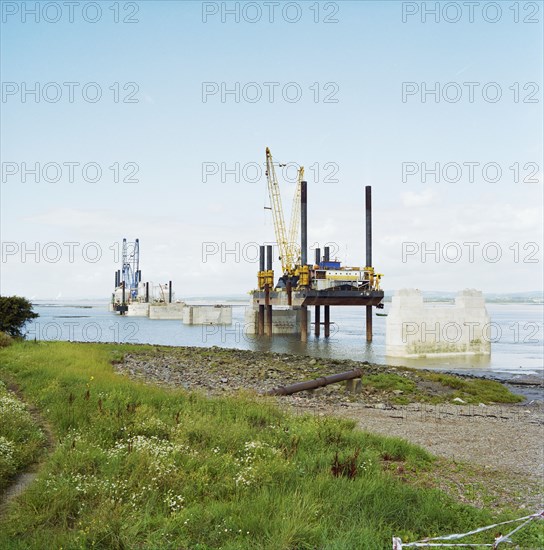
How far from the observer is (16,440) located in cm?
802

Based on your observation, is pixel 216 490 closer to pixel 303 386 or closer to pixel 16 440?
pixel 16 440

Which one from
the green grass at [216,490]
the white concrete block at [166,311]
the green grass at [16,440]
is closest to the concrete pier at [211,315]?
the white concrete block at [166,311]

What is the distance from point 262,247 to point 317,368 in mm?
43874

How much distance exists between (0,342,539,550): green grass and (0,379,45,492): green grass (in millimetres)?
382

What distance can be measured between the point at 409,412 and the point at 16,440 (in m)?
10.4

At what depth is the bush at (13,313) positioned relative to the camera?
29047mm

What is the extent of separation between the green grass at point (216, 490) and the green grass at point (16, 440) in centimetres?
38

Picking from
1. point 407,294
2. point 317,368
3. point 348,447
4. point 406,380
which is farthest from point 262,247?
point 348,447

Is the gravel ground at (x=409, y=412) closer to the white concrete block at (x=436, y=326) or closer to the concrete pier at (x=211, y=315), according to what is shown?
the white concrete block at (x=436, y=326)

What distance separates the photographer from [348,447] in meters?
8.63

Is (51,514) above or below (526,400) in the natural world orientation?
above

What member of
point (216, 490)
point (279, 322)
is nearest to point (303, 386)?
point (216, 490)

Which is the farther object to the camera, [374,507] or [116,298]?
[116,298]

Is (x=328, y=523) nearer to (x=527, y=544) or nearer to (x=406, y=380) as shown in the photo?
(x=527, y=544)
